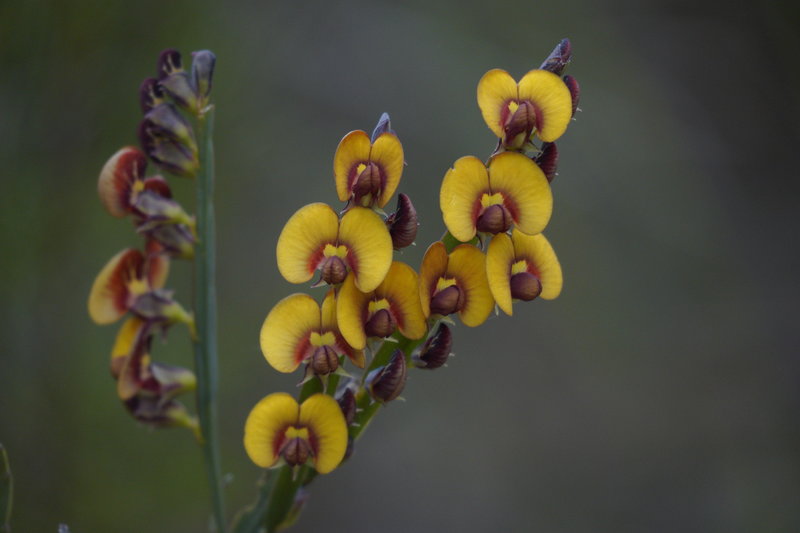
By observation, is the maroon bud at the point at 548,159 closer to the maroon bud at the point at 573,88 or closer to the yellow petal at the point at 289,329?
the maroon bud at the point at 573,88

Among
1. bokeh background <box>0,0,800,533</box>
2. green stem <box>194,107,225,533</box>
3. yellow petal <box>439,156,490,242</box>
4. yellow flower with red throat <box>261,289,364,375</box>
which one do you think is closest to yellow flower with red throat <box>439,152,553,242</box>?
yellow petal <box>439,156,490,242</box>

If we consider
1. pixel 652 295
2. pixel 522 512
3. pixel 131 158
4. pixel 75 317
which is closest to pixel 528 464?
pixel 522 512

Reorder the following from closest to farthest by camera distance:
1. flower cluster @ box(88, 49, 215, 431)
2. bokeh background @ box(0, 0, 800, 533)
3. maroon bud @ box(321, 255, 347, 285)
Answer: maroon bud @ box(321, 255, 347, 285) < flower cluster @ box(88, 49, 215, 431) < bokeh background @ box(0, 0, 800, 533)

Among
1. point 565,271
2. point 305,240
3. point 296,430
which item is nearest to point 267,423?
point 296,430

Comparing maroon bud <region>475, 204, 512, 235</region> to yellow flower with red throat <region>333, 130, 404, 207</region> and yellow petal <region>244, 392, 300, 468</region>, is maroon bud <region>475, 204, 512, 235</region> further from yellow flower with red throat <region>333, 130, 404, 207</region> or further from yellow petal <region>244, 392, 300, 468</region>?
yellow petal <region>244, 392, 300, 468</region>

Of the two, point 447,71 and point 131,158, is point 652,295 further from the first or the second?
point 131,158

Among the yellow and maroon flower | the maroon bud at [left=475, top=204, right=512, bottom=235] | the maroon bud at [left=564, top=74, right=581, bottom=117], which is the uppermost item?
the maroon bud at [left=564, top=74, right=581, bottom=117]

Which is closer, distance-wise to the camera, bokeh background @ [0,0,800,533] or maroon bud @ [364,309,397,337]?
maroon bud @ [364,309,397,337]

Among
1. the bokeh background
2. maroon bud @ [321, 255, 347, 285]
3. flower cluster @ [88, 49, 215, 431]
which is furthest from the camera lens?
the bokeh background

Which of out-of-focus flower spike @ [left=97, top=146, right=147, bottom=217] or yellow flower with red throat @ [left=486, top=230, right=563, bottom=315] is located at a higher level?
out-of-focus flower spike @ [left=97, top=146, right=147, bottom=217]
